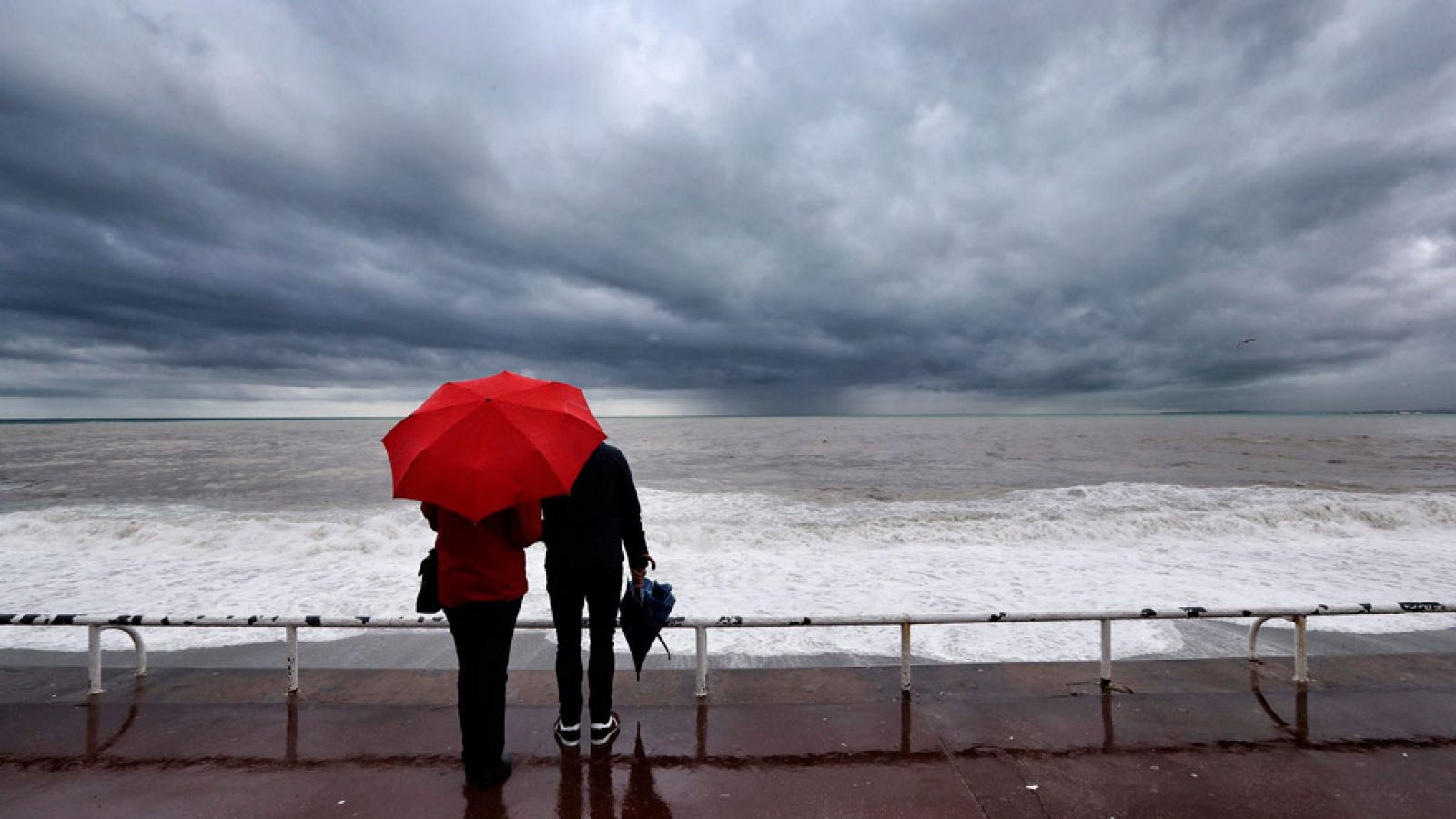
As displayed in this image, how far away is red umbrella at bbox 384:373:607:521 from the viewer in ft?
9.12

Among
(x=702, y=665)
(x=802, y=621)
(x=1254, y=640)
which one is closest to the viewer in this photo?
(x=802, y=621)

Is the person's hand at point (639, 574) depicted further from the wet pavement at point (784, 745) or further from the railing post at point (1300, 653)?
the railing post at point (1300, 653)

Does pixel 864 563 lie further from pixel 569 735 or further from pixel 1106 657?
pixel 569 735

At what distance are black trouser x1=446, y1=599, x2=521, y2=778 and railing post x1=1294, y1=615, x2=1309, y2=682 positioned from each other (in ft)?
16.3

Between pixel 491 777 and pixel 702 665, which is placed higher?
pixel 702 665

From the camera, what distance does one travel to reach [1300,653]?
440 cm

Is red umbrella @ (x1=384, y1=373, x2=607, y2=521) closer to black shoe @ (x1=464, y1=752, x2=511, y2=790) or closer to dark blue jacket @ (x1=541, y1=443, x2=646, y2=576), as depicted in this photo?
dark blue jacket @ (x1=541, y1=443, x2=646, y2=576)

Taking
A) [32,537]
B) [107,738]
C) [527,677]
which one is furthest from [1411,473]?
[32,537]

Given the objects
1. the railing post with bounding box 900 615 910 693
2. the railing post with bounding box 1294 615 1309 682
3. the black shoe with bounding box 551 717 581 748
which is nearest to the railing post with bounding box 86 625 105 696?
the black shoe with bounding box 551 717 581 748

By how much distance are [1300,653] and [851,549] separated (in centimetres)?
916

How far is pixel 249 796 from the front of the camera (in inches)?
124

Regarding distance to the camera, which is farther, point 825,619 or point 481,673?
point 825,619

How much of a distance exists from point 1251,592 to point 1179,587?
2.88 ft

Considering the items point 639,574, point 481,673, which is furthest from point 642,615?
point 481,673
